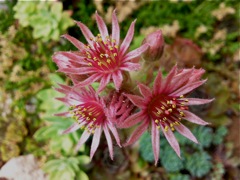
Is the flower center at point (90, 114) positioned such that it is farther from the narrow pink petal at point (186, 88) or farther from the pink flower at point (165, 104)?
the narrow pink petal at point (186, 88)

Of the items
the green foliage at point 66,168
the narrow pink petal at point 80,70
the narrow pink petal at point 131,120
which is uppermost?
the narrow pink petal at point 80,70

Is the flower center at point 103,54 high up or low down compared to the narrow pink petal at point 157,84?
up

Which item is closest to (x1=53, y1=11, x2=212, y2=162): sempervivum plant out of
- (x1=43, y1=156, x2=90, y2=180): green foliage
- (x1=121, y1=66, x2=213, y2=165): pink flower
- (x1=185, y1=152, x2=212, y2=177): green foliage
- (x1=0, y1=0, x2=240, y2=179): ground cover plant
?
(x1=121, y1=66, x2=213, y2=165): pink flower

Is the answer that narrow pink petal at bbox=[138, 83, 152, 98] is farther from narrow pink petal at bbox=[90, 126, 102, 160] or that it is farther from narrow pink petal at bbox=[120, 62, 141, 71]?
narrow pink petal at bbox=[90, 126, 102, 160]

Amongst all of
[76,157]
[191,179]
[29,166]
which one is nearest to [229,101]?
[191,179]

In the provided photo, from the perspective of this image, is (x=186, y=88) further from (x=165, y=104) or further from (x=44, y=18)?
(x=44, y=18)

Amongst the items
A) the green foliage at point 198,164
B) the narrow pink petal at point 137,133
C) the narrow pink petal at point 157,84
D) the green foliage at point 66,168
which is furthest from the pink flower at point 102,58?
the green foliage at point 198,164

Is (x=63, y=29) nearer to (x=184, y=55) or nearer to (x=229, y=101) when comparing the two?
(x=184, y=55)
